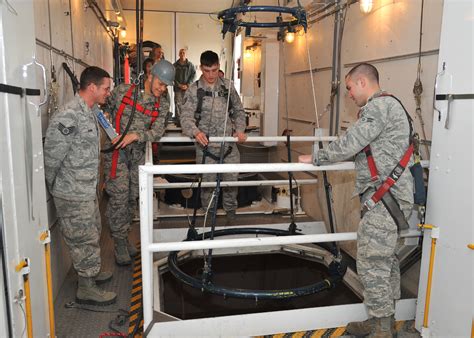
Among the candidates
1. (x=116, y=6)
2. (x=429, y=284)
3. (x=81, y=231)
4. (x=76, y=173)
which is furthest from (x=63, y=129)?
(x=116, y=6)

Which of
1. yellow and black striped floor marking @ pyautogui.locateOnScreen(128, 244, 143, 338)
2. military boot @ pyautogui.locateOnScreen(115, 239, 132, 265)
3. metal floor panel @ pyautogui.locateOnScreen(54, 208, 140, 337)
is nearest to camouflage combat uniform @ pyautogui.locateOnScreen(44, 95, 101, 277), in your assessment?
metal floor panel @ pyautogui.locateOnScreen(54, 208, 140, 337)

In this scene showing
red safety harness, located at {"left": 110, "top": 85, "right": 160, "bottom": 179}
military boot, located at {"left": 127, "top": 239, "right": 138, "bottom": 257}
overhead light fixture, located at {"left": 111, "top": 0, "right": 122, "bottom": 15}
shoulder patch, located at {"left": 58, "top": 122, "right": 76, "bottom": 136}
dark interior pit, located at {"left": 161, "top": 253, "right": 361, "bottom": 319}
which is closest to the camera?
shoulder patch, located at {"left": 58, "top": 122, "right": 76, "bottom": 136}

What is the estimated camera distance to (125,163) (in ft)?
13.1

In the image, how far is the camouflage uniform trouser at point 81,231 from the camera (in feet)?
9.78

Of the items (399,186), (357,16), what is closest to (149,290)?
(399,186)

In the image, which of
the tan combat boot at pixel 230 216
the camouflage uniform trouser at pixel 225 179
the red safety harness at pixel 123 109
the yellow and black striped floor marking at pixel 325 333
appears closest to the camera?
the yellow and black striped floor marking at pixel 325 333

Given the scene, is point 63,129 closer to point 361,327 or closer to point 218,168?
point 218,168

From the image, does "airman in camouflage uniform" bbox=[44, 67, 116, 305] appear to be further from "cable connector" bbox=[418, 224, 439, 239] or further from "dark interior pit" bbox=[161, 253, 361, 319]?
"cable connector" bbox=[418, 224, 439, 239]

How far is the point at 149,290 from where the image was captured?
2.38 m

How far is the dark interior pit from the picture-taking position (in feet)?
10.9

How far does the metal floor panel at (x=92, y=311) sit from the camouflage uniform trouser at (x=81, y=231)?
10.9 inches

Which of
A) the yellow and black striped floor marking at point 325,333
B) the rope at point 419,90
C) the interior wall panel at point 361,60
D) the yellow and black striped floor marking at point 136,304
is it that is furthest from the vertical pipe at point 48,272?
the rope at point 419,90

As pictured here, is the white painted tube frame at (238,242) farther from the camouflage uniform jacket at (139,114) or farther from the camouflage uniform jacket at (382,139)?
the camouflage uniform jacket at (139,114)

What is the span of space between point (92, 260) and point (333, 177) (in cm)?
247
